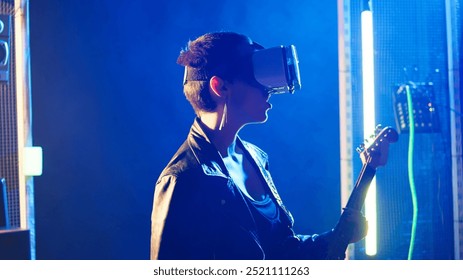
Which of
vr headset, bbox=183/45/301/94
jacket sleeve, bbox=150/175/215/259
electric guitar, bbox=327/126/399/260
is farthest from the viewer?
electric guitar, bbox=327/126/399/260

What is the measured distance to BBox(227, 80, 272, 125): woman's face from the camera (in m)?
1.54

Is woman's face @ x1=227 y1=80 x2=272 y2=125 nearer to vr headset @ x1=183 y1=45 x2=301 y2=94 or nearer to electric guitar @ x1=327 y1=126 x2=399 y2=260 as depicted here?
vr headset @ x1=183 y1=45 x2=301 y2=94

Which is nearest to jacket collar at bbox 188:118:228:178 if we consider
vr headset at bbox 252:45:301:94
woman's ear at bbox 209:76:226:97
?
woman's ear at bbox 209:76:226:97

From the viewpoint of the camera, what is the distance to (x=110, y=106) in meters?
2.06

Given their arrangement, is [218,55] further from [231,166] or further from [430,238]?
[430,238]

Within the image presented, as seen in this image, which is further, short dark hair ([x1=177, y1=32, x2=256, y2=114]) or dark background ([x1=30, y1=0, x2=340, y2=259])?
dark background ([x1=30, y1=0, x2=340, y2=259])

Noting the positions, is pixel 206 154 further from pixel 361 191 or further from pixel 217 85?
pixel 361 191

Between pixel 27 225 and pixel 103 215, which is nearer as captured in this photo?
pixel 27 225

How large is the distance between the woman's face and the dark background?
23.7 inches
